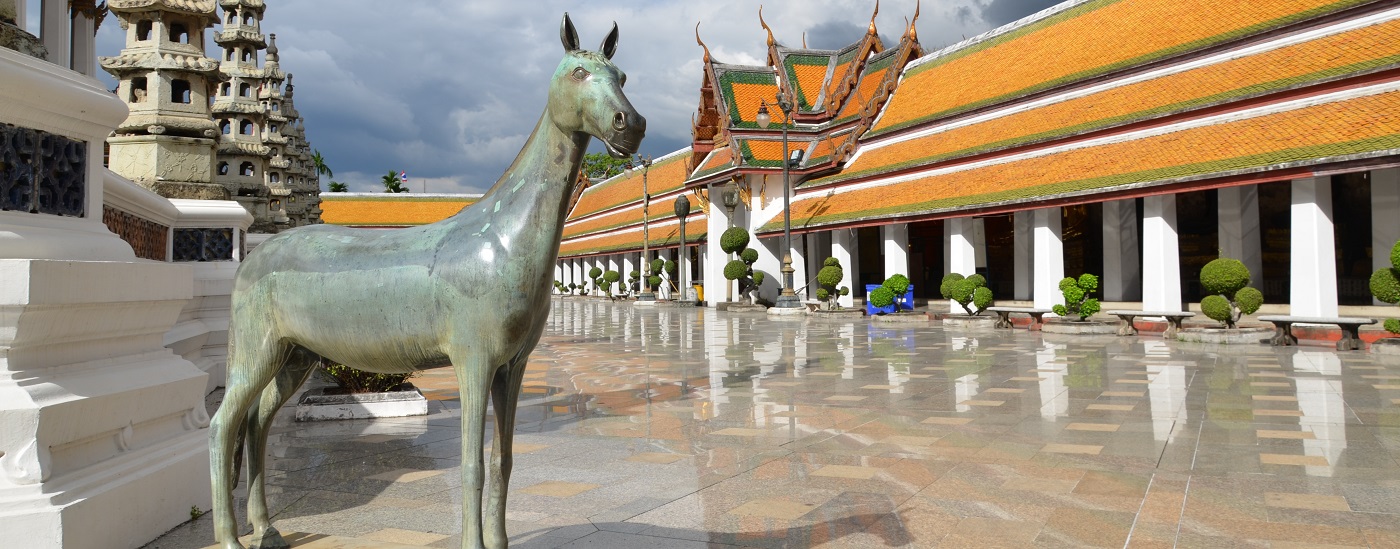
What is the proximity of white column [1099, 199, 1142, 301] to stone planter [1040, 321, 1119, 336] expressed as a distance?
6052mm

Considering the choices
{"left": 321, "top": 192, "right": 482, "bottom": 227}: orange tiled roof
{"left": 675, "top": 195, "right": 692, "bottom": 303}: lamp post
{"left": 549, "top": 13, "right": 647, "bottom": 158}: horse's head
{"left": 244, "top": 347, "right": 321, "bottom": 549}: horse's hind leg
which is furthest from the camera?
{"left": 321, "top": 192, "right": 482, "bottom": 227}: orange tiled roof

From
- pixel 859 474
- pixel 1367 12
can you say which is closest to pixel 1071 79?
pixel 1367 12

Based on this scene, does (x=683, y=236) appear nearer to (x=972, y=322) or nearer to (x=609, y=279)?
(x=609, y=279)

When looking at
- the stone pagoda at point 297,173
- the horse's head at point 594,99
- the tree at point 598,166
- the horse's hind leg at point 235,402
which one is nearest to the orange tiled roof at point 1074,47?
the horse's head at point 594,99

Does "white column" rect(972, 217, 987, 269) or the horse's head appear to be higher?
"white column" rect(972, 217, 987, 269)

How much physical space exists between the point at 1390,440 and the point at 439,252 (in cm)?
725

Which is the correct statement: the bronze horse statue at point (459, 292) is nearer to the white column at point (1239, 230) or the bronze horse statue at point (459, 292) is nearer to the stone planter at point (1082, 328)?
the stone planter at point (1082, 328)

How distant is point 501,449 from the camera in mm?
3236

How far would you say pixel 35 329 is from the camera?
A: 3.40m

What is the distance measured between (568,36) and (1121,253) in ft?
78.2

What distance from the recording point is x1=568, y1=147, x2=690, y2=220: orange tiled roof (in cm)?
4738

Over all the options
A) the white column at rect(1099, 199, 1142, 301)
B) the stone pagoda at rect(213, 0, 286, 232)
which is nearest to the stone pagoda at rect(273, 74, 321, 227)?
the stone pagoda at rect(213, 0, 286, 232)

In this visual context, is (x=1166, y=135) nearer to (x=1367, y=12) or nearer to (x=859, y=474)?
(x=1367, y=12)

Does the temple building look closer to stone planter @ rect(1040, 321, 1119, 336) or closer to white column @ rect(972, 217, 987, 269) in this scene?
white column @ rect(972, 217, 987, 269)
